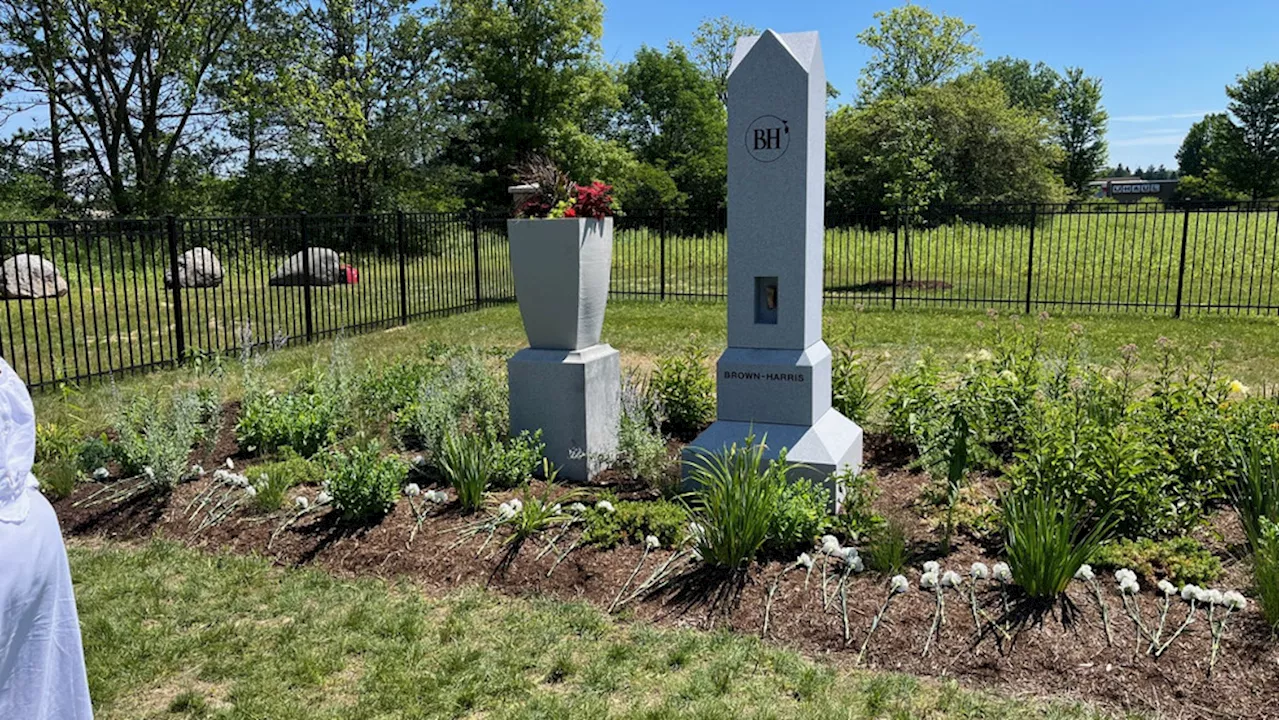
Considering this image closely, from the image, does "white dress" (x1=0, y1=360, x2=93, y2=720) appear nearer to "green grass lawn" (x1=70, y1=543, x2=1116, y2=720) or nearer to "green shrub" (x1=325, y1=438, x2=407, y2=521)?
"green grass lawn" (x1=70, y1=543, x2=1116, y2=720)

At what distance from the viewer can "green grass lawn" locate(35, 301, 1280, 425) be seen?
876 centimetres

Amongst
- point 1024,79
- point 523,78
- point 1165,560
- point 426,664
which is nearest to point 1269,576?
point 1165,560

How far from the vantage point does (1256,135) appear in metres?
50.7

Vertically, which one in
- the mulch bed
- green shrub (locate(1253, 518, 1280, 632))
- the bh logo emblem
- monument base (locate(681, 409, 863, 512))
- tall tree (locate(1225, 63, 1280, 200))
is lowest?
the mulch bed

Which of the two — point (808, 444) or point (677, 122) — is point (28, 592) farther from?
point (677, 122)

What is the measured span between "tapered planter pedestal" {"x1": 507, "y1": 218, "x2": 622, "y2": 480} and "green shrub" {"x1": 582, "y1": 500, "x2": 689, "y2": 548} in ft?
3.28

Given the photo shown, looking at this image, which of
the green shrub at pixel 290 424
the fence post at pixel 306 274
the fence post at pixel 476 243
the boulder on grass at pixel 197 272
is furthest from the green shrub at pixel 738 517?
the fence post at pixel 476 243

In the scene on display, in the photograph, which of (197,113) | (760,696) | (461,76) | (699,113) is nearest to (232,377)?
(760,696)

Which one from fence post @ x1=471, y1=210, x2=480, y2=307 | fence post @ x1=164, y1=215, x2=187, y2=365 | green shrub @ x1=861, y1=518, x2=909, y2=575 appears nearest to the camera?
green shrub @ x1=861, y1=518, x2=909, y2=575

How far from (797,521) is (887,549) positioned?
0.46 meters

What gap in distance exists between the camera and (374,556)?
15.1 ft

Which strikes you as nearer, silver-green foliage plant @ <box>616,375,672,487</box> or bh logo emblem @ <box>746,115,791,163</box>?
bh logo emblem @ <box>746,115,791,163</box>

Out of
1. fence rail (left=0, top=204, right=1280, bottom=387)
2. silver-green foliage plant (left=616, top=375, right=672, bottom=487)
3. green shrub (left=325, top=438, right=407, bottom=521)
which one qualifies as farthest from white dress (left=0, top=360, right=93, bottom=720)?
fence rail (left=0, top=204, right=1280, bottom=387)

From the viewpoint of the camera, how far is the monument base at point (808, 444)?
4.96 metres
